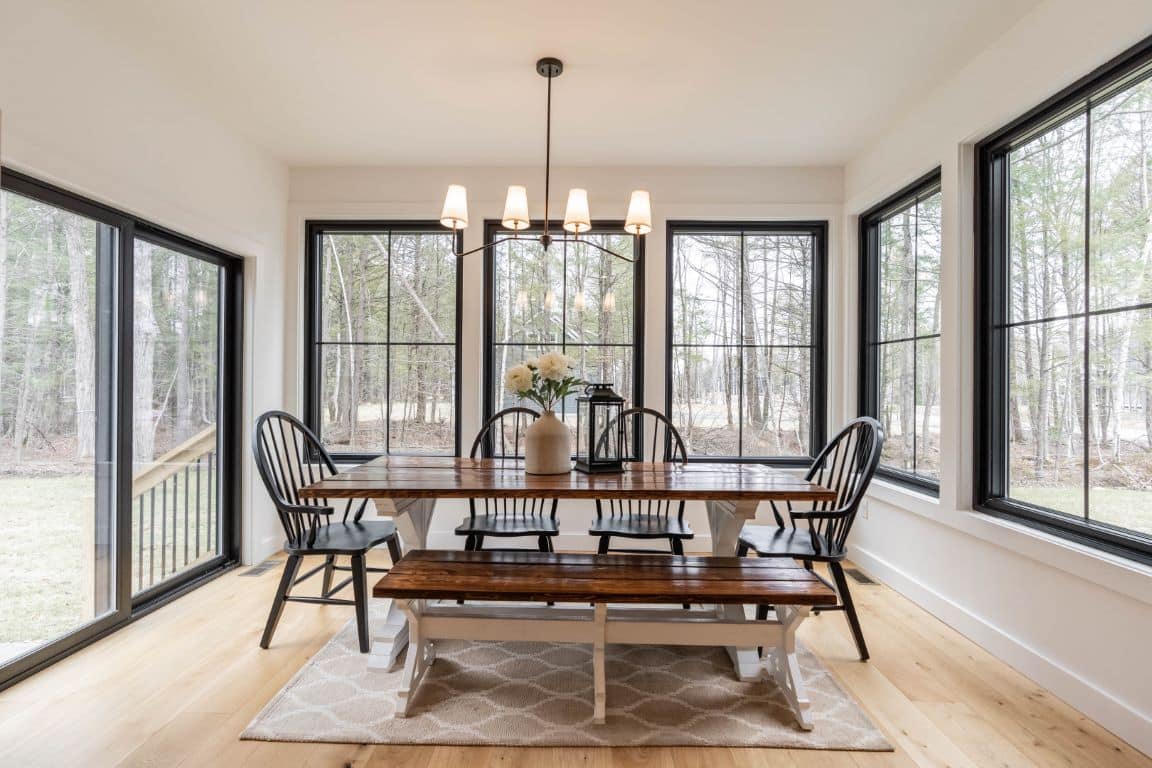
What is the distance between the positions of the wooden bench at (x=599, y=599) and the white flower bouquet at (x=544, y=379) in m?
0.70

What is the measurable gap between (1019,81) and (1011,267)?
74 cm

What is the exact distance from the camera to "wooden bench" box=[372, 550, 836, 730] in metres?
2.05

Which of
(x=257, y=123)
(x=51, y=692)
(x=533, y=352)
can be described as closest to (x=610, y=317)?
(x=533, y=352)

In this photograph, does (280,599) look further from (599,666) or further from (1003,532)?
(1003,532)

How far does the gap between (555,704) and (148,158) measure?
9.49 ft

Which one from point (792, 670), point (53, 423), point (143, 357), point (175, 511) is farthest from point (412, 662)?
point (143, 357)

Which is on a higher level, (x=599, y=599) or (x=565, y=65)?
(x=565, y=65)

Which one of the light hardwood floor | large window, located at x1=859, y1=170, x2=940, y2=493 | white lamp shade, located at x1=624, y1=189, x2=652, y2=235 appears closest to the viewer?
the light hardwood floor

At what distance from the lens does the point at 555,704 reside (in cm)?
220

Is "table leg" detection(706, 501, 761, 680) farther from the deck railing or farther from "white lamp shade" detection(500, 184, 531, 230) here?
the deck railing

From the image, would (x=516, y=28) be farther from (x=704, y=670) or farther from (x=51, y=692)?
(x=51, y=692)

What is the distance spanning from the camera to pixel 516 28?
100 inches

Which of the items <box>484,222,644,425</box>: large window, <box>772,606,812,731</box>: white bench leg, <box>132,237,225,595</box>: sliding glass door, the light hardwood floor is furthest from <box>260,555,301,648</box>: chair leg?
<box>772,606,812,731</box>: white bench leg

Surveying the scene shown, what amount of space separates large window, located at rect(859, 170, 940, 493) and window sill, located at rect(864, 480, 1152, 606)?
23 cm
